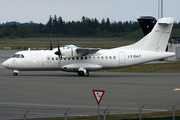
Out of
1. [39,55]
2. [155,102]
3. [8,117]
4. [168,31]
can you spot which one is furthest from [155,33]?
[8,117]

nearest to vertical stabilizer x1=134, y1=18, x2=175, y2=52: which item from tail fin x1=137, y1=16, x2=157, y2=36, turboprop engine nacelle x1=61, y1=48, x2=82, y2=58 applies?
turboprop engine nacelle x1=61, y1=48, x2=82, y2=58

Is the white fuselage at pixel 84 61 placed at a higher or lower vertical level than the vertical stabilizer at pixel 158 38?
lower

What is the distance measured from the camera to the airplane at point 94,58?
1192 inches

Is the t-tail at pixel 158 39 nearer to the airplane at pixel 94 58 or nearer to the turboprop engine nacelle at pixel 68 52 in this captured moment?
the airplane at pixel 94 58

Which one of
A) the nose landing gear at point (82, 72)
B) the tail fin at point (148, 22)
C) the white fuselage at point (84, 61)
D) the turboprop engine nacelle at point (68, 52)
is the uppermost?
the tail fin at point (148, 22)

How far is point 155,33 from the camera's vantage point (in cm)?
3088

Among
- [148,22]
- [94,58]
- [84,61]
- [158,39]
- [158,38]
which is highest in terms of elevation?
[148,22]

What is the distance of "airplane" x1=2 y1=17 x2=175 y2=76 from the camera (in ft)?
99.3

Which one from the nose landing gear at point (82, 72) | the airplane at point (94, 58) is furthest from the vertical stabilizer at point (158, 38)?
the nose landing gear at point (82, 72)

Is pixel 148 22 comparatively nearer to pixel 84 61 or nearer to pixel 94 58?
pixel 94 58

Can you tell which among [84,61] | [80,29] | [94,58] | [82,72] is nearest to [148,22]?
[94,58]

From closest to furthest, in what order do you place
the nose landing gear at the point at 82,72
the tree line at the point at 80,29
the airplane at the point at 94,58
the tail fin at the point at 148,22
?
the airplane at the point at 94,58, the nose landing gear at the point at 82,72, the tail fin at the point at 148,22, the tree line at the point at 80,29

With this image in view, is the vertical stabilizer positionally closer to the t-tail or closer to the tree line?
the t-tail

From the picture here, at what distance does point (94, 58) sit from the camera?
30594 mm
